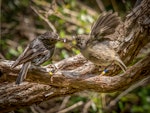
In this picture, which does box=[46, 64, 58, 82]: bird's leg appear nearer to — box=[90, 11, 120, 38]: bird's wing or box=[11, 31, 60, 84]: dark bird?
box=[11, 31, 60, 84]: dark bird

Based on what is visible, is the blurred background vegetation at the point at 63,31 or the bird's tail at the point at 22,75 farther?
the blurred background vegetation at the point at 63,31

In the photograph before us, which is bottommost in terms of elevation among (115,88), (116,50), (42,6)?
(115,88)

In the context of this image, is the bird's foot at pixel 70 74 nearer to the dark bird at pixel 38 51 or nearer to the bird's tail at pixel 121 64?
the dark bird at pixel 38 51

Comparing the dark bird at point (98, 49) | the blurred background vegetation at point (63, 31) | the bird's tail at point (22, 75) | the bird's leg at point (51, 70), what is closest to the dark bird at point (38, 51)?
the bird's tail at point (22, 75)

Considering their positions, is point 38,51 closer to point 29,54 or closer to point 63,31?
point 29,54

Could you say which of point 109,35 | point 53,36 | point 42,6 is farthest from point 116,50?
point 42,6

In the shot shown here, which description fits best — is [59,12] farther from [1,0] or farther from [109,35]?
[109,35]

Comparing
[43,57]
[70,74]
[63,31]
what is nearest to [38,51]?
[43,57]
